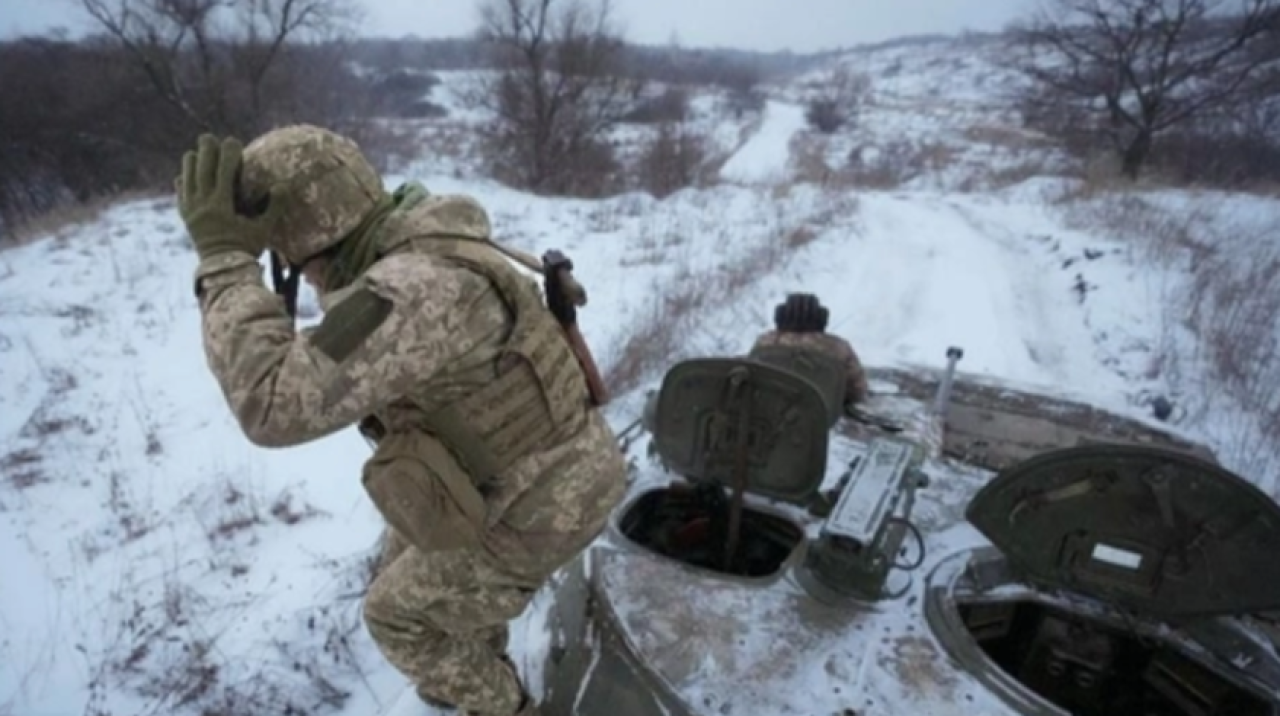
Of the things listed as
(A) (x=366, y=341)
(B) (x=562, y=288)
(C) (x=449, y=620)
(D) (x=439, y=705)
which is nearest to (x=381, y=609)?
(C) (x=449, y=620)

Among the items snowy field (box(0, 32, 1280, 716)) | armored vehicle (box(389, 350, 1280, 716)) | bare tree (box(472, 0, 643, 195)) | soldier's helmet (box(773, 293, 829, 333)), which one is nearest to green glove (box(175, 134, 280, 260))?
armored vehicle (box(389, 350, 1280, 716))

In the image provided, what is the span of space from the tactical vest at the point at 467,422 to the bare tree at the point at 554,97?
1705 cm

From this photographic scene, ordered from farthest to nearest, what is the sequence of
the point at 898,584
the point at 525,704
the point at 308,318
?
the point at 308,318, the point at 898,584, the point at 525,704

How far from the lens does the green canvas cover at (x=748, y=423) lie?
235cm

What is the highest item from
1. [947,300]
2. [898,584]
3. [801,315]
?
[801,315]

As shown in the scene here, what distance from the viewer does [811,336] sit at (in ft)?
11.8

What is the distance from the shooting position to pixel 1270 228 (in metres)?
10.7

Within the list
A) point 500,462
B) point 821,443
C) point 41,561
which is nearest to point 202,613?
point 41,561

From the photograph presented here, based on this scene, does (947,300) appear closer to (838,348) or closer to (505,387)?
(838,348)

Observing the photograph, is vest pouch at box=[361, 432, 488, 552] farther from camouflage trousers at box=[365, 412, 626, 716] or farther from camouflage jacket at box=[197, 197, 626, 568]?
camouflage trousers at box=[365, 412, 626, 716]

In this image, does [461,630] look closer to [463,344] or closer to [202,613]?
[463,344]

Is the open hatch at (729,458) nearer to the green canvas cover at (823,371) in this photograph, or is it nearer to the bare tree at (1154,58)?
the green canvas cover at (823,371)

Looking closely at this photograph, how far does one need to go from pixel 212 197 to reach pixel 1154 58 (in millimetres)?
23504

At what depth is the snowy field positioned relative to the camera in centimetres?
352
